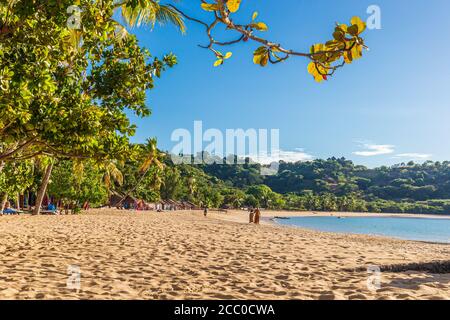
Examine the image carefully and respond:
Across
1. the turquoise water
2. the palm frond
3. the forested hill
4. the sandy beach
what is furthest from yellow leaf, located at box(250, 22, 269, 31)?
the forested hill

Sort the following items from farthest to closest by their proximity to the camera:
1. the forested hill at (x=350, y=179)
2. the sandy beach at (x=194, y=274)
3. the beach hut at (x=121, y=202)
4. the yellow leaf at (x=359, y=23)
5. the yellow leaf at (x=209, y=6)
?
1. the forested hill at (x=350, y=179)
2. the beach hut at (x=121, y=202)
3. the sandy beach at (x=194, y=274)
4. the yellow leaf at (x=209, y=6)
5. the yellow leaf at (x=359, y=23)

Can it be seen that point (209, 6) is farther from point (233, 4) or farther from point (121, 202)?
point (121, 202)

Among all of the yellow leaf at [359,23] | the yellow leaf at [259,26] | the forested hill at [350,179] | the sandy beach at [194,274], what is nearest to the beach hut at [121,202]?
the sandy beach at [194,274]

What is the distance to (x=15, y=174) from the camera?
1634cm

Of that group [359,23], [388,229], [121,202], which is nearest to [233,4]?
[359,23]

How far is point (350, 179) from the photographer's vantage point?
166125 mm

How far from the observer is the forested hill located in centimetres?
14725

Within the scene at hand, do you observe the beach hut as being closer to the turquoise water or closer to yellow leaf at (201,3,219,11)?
the turquoise water

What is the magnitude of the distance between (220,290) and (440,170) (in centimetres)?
18757

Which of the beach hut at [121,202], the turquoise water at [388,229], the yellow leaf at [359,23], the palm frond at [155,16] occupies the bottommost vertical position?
the turquoise water at [388,229]

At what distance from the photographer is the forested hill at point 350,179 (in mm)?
147250

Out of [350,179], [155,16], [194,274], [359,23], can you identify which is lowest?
[194,274]

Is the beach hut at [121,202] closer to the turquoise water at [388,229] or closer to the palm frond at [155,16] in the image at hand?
the turquoise water at [388,229]
